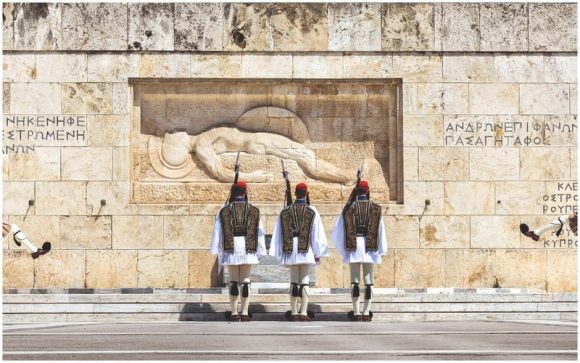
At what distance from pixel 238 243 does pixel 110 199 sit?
3.82 meters

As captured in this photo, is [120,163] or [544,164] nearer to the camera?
[120,163]

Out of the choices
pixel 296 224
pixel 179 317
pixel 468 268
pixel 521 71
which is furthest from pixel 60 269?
pixel 521 71

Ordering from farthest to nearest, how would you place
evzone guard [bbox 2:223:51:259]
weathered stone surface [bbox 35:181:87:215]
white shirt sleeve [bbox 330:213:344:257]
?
weathered stone surface [bbox 35:181:87:215] < evzone guard [bbox 2:223:51:259] < white shirt sleeve [bbox 330:213:344:257]

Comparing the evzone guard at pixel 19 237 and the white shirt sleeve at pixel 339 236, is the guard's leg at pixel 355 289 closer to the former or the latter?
the white shirt sleeve at pixel 339 236

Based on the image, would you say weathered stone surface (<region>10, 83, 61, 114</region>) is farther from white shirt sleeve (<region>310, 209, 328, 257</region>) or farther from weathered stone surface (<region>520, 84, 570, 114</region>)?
weathered stone surface (<region>520, 84, 570, 114</region>)

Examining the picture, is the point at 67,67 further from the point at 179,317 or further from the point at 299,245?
the point at 299,245

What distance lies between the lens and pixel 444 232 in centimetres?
2166

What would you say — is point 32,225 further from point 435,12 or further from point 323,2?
point 435,12

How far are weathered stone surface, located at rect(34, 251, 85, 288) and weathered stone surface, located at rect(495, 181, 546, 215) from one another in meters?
6.29

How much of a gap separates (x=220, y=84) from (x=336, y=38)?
6.18ft

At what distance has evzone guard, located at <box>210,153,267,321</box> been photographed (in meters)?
18.2

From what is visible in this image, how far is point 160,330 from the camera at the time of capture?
1628cm

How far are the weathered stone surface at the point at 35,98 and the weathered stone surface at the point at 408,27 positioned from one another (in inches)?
196

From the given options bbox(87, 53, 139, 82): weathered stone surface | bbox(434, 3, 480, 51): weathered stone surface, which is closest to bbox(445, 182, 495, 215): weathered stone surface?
bbox(434, 3, 480, 51): weathered stone surface
